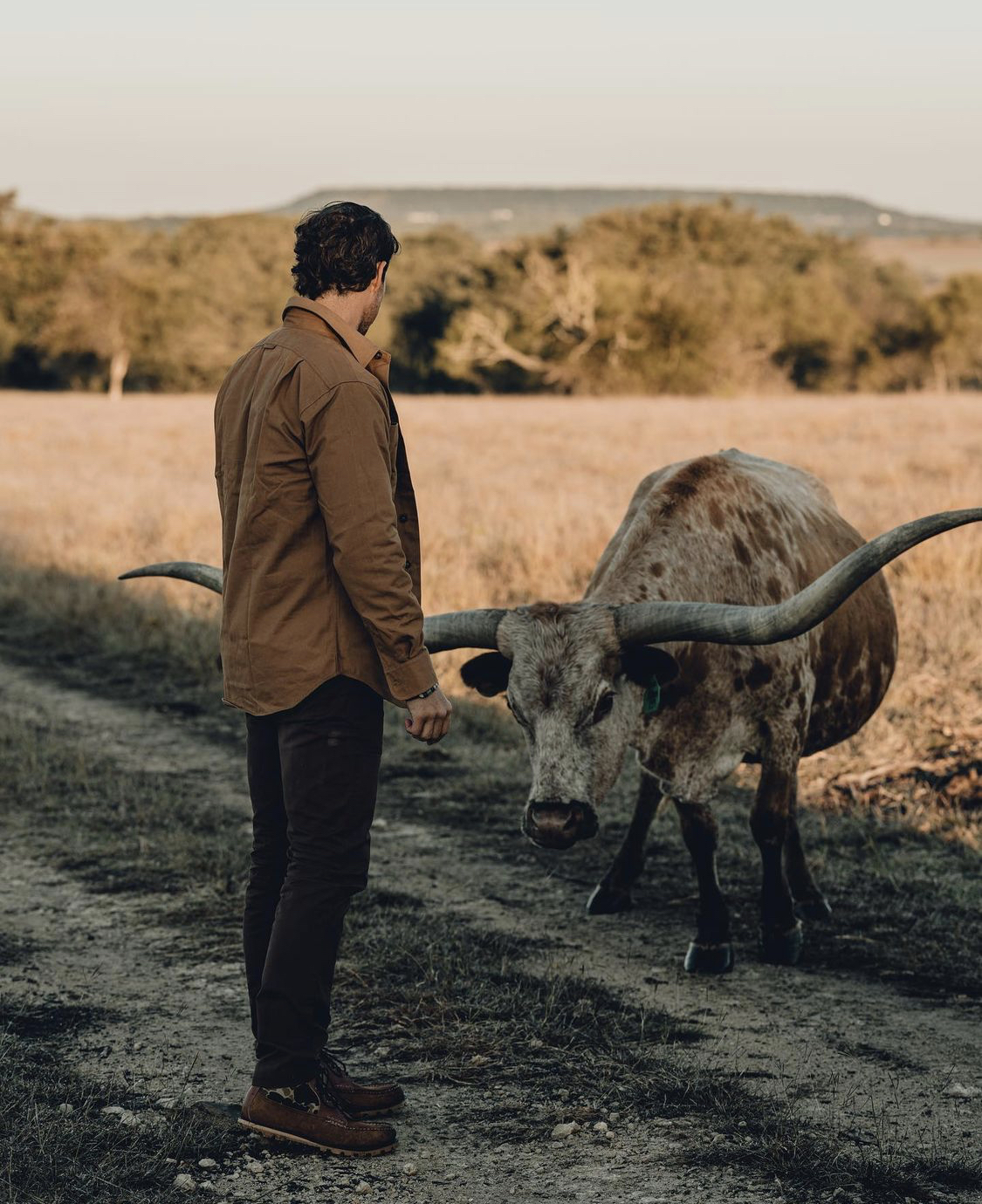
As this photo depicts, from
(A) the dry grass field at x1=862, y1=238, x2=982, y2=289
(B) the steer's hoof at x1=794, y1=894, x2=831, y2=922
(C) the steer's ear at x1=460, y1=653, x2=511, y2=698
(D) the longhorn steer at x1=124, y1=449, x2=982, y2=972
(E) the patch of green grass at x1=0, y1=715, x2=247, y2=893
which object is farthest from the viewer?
(A) the dry grass field at x1=862, y1=238, x2=982, y2=289

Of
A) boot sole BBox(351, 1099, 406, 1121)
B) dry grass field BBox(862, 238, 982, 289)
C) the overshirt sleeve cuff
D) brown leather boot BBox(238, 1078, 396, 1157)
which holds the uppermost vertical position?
dry grass field BBox(862, 238, 982, 289)

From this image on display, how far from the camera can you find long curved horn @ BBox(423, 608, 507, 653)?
5160mm

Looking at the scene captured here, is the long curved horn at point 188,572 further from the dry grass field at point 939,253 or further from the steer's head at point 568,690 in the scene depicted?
the dry grass field at point 939,253

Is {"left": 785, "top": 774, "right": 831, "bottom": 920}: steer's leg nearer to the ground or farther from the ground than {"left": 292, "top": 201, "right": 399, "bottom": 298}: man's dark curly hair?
nearer to the ground

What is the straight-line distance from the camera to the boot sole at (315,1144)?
3.80 metres

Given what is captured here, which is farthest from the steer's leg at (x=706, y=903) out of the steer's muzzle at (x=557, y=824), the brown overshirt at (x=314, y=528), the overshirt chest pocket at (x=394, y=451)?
the overshirt chest pocket at (x=394, y=451)

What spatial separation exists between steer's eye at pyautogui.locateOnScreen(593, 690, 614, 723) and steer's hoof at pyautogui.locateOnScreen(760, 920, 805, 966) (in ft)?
3.79

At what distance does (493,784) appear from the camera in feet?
25.8

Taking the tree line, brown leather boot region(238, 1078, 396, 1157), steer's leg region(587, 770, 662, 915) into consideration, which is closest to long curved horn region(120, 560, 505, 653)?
steer's leg region(587, 770, 662, 915)

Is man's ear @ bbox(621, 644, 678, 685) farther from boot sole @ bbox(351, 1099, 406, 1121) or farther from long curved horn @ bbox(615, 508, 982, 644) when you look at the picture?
boot sole @ bbox(351, 1099, 406, 1121)

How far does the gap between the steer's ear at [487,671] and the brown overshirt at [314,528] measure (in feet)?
4.40

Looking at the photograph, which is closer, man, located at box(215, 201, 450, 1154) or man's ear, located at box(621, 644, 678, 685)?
man, located at box(215, 201, 450, 1154)

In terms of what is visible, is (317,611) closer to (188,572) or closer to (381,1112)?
(381,1112)

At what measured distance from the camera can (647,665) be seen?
504 centimetres
